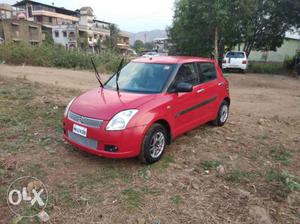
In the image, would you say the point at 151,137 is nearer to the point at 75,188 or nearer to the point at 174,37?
the point at 75,188

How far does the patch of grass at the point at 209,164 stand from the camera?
397 centimetres

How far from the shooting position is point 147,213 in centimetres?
288

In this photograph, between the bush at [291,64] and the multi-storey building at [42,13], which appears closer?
the bush at [291,64]

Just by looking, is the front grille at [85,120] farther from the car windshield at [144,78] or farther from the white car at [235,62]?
the white car at [235,62]

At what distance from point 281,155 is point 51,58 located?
59.4ft

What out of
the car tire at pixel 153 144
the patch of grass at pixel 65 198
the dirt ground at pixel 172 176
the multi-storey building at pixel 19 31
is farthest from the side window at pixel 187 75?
the multi-storey building at pixel 19 31

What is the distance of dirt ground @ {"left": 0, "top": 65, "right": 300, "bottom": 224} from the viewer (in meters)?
2.91

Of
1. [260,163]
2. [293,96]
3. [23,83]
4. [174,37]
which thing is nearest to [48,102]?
[23,83]

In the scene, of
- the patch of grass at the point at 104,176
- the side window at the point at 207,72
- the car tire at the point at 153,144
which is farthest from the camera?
the side window at the point at 207,72

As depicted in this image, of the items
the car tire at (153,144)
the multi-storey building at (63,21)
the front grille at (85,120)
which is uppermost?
the multi-storey building at (63,21)

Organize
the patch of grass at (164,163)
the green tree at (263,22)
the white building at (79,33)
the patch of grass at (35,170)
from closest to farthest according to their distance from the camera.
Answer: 1. the patch of grass at (35,170)
2. the patch of grass at (164,163)
3. the green tree at (263,22)
4. the white building at (79,33)

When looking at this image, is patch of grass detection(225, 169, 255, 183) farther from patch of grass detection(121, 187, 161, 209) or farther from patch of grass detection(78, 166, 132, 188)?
patch of grass detection(78, 166, 132, 188)

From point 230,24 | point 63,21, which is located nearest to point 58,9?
point 63,21

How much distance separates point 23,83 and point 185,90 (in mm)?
7649
